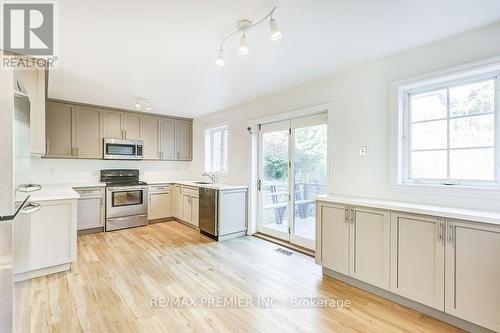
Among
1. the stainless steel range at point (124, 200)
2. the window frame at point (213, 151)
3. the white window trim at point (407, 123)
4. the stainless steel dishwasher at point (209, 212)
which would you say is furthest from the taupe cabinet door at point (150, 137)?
the white window trim at point (407, 123)

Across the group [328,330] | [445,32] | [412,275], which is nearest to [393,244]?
[412,275]

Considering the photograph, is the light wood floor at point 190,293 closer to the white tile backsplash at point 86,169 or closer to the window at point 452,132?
the window at point 452,132

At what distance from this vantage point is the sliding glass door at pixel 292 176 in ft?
11.4

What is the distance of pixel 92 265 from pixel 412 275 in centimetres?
360

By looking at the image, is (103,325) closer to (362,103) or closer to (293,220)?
(293,220)

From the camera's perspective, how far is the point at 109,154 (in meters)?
4.89

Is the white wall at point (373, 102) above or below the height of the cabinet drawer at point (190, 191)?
above

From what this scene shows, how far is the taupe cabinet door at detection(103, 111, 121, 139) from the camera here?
4910 millimetres

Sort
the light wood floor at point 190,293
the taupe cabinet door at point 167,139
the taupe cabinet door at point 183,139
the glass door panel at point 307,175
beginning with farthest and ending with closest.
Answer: the taupe cabinet door at point 183,139
the taupe cabinet door at point 167,139
the glass door panel at point 307,175
the light wood floor at point 190,293

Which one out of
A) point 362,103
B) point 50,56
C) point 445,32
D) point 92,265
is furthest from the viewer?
point 92,265

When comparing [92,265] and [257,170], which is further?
[257,170]

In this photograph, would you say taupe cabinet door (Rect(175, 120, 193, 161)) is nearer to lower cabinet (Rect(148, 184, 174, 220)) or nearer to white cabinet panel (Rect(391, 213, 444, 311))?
lower cabinet (Rect(148, 184, 174, 220))

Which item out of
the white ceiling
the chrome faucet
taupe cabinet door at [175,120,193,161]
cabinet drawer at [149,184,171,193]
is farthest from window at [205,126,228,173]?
the white ceiling

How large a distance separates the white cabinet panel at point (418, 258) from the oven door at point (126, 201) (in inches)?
179
